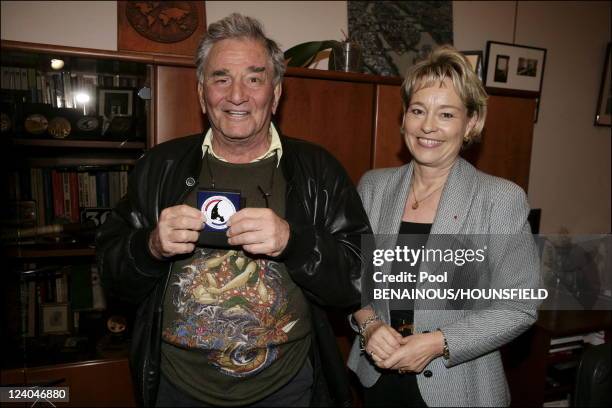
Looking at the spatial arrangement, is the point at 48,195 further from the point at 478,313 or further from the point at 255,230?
the point at 478,313

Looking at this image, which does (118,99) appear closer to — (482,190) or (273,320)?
(273,320)

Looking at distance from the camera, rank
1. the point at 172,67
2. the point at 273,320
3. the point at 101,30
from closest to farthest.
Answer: the point at 273,320 → the point at 172,67 → the point at 101,30

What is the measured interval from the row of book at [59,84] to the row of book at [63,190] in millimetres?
261

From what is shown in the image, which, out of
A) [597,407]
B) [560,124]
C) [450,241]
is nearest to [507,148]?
[450,241]

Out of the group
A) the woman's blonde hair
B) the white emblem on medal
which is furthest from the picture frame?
the white emblem on medal

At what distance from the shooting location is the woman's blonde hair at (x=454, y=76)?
4.34ft

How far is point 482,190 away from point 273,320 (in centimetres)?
78

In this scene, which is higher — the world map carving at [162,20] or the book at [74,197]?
the world map carving at [162,20]

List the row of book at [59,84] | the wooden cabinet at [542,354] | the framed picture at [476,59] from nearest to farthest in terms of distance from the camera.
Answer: the row of book at [59,84]
the wooden cabinet at [542,354]
the framed picture at [476,59]

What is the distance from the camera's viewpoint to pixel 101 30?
6.61ft

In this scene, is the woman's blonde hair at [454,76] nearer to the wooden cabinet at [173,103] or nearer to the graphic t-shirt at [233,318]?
the graphic t-shirt at [233,318]

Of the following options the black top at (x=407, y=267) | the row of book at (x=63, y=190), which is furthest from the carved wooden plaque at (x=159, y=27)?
the black top at (x=407, y=267)

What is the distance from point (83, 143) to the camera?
1.60m

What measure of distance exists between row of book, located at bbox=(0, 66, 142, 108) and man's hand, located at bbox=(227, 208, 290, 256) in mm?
837
